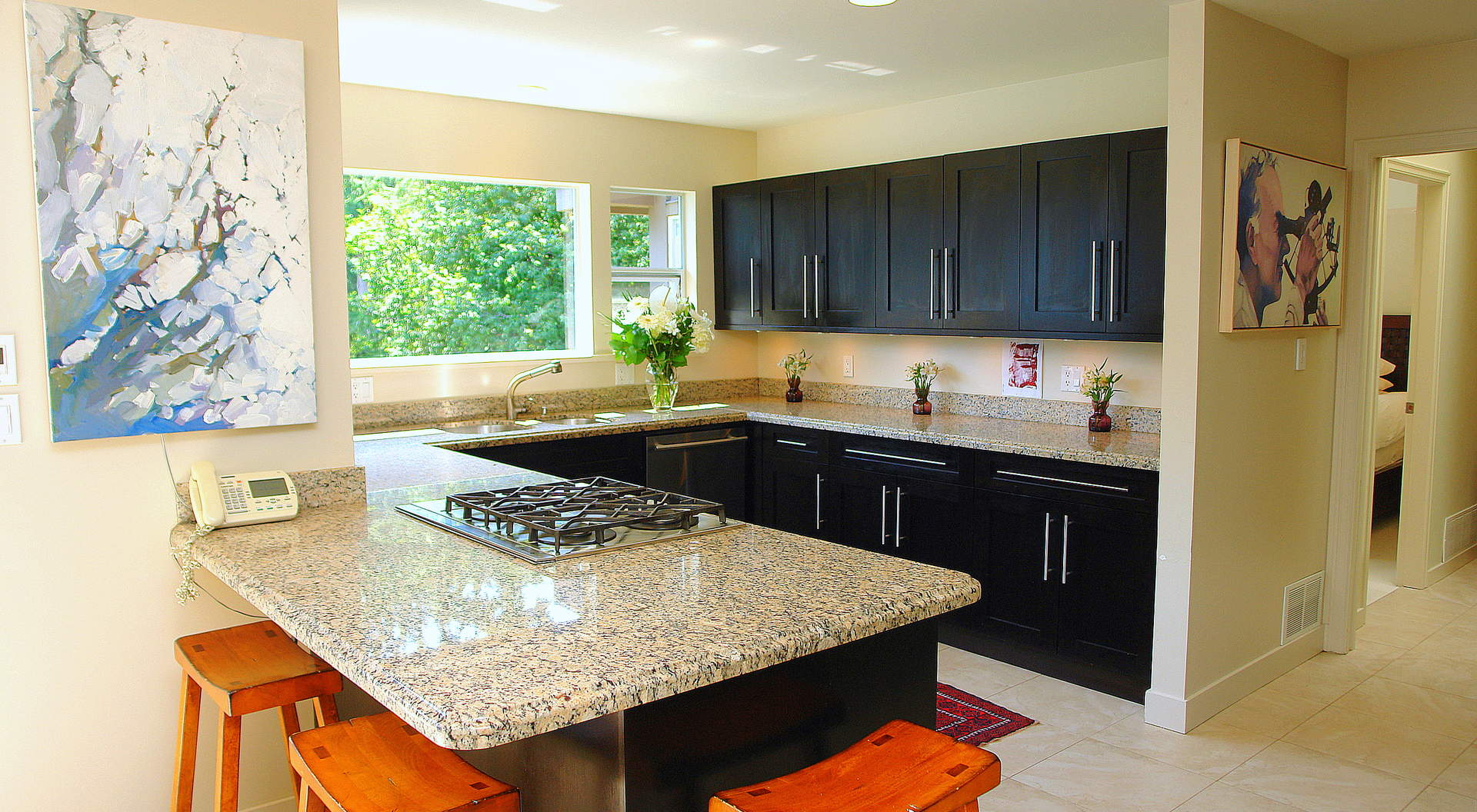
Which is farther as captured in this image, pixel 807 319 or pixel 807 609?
pixel 807 319

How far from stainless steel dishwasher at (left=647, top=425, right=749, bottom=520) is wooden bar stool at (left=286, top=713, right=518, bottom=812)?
270 centimetres

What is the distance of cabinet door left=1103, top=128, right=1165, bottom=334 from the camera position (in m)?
3.52

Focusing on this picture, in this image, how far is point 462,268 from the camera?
4660mm

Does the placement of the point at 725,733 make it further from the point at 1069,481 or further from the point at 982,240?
the point at 982,240

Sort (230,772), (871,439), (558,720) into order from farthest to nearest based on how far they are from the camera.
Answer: (871,439), (230,772), (558,720)

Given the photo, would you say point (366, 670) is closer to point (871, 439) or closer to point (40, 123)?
point (40, 123)

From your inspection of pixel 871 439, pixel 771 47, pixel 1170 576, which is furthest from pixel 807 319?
pixel 1170 576

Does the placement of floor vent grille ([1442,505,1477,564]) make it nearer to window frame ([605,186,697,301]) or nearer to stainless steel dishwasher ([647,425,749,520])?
stainless steel dishwasher ([647,425,749,520])

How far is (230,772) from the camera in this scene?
6.49ft

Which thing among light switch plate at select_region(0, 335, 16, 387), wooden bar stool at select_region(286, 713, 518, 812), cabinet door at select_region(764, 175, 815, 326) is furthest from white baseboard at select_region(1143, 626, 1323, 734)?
light switch plate at select_region(0, 335, 16, 387)

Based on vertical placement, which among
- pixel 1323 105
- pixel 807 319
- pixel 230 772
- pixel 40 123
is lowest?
pixel 230 772

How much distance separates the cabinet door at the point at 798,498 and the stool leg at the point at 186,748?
2.67 metres

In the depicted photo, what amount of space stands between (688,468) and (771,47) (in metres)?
1.85

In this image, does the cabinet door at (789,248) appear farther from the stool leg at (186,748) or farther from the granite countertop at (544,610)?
the stool leg at (186,748)
